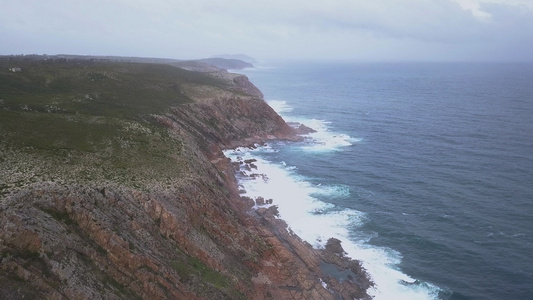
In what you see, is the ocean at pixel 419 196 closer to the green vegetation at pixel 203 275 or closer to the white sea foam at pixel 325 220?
the white sea foam at pixel 325 220

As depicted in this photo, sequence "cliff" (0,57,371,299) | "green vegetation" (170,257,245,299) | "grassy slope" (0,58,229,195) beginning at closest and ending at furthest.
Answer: "cliff" (0,57,371,299)
"green vegetation" (170,257,245,299)
"grassy slope" (0,58,229,195)

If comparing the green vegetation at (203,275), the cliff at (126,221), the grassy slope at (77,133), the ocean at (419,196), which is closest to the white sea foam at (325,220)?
the ocean at (419,196)

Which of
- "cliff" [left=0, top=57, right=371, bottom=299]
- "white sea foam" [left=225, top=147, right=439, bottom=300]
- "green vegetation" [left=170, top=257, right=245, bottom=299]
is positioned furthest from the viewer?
"white sea foam" [left=225, top=147, right=439, bottom=300]

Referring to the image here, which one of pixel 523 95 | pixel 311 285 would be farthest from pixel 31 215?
pixel 523 95

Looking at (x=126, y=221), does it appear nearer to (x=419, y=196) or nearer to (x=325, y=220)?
(x=325, y=220)

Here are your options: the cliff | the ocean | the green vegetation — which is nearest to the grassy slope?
the cliff

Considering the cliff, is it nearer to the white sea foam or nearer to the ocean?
the white sea foam

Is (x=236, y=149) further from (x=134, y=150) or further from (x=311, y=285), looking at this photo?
(x=311, y=285)

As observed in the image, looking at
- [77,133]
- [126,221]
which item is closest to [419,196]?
[126,221]
